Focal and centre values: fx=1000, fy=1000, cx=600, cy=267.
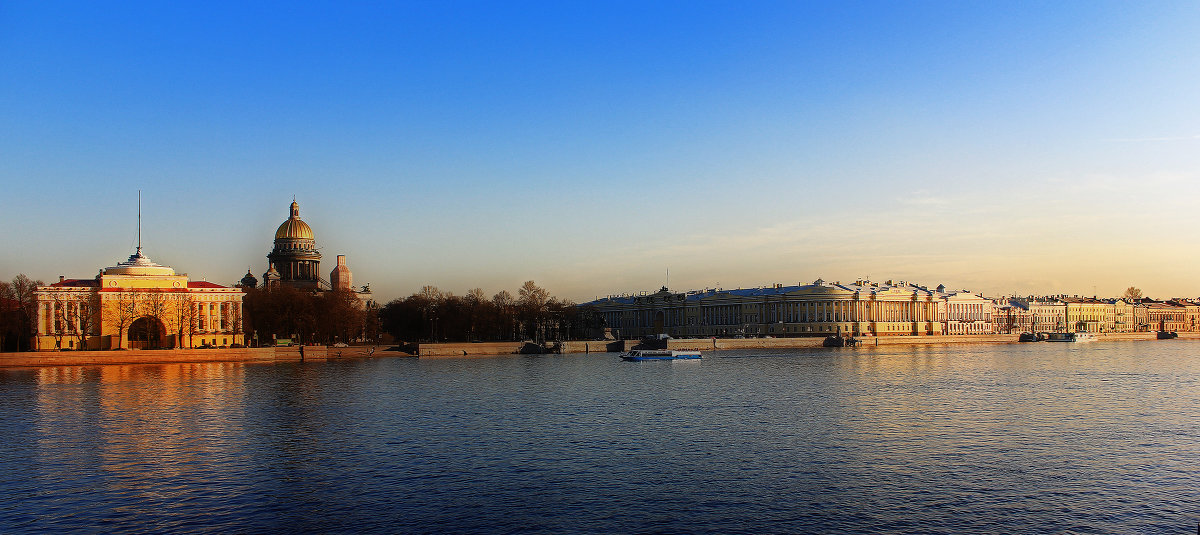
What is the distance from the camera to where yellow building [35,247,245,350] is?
63438 mm

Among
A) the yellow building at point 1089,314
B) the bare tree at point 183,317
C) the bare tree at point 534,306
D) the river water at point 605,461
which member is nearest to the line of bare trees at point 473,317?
the bare tree at point 534,306

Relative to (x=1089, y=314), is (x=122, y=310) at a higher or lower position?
higher

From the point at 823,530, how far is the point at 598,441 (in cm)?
871

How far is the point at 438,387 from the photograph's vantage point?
38.5 m

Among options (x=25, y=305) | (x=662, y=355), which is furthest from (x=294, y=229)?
(x=662, y=355)

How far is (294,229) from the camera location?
109 m

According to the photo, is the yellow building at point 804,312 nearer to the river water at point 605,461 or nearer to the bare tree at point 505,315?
the bare tree at point 505,315

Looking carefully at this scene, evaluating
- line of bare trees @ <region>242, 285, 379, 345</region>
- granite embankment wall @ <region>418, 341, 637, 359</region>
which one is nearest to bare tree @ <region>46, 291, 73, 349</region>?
line of bare trees @ <region>242, 285, 379, 345</region>

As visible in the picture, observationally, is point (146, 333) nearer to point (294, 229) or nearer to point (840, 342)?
point (294, 229)

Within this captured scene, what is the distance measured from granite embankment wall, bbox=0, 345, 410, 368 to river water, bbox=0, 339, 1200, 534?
887 inches

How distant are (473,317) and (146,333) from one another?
2924 cm

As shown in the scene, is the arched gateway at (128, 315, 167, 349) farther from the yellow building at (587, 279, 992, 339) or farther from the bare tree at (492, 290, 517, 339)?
the yellow building at (587, 279, 992, 339)

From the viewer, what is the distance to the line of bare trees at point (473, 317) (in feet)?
296

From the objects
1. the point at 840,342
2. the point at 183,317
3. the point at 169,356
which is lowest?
the point at 840,342
